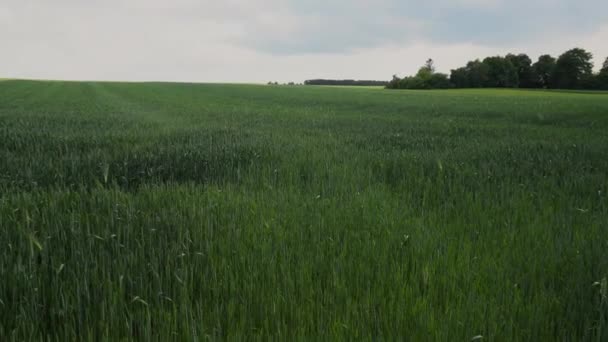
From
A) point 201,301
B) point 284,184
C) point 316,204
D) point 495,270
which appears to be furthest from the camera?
point 284,184

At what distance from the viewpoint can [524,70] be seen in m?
95.6

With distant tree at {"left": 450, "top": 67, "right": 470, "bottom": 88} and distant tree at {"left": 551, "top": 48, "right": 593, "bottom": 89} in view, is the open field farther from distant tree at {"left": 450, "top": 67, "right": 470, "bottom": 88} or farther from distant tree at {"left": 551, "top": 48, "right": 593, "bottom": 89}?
distant tree at {"left": 551, "top": 48, "right": 593, "bottom": 89}

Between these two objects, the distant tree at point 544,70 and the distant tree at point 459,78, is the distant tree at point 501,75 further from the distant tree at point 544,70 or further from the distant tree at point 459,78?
the distant tree at point 544,70

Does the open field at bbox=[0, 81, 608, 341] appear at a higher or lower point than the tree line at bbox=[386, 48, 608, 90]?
lower

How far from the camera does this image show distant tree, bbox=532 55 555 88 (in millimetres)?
90875

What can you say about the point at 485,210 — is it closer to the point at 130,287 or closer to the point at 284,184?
the point at 284,184

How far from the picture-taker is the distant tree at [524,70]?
94713 mm

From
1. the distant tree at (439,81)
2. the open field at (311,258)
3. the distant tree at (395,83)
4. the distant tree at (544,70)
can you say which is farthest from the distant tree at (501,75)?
the open field at (311,258)

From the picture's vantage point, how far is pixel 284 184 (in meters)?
4.59

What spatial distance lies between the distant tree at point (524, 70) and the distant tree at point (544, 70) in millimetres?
945

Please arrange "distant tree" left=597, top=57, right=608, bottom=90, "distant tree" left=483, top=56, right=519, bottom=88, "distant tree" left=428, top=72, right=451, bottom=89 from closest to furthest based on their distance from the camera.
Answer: "distant tree" left=597, top=57, right=608, bottom=90 → "distant tree" left=483, top=56, right=519, bottom=88 → "distant tree" left=428, top=72, right=451, bottom=89

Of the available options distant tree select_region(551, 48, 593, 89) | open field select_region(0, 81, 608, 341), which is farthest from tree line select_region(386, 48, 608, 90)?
open field select_region(0, 81, 608, 341)

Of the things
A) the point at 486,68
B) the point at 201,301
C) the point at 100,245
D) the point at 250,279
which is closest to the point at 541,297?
the point at 250,279

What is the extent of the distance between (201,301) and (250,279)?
11.7 inches
